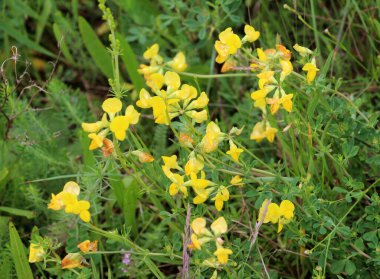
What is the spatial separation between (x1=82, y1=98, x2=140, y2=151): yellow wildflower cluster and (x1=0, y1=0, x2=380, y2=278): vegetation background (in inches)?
10.3

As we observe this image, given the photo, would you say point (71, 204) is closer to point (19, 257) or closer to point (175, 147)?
point (19, 257)

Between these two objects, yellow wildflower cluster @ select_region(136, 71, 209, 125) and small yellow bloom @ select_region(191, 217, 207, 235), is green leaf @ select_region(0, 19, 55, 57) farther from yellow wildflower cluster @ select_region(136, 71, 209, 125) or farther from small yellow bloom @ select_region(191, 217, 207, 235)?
small yellow bloom @ select_region(191, 217, 207, 235)

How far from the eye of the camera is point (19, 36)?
301 cm

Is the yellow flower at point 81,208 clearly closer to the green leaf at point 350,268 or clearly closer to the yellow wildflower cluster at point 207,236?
the yellow wildflower cluster at point 207,236

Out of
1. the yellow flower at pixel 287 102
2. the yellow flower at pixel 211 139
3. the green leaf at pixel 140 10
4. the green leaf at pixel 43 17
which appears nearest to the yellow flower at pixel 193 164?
the yellow flower at pixel 211 139

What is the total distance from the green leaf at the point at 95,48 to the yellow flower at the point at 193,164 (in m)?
1.29

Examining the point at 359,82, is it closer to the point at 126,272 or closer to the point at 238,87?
the point at 238,87

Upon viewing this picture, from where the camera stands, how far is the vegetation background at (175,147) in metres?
1.87

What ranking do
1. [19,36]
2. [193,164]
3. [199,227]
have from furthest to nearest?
[19,36]
[193,164]
[199,227]

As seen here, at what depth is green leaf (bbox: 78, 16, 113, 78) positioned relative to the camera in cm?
282

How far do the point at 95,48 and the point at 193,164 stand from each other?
135 centimetres

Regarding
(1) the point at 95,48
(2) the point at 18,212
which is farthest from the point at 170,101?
(1) the point at 95,48

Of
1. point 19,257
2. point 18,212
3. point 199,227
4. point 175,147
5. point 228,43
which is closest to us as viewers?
point 199,227

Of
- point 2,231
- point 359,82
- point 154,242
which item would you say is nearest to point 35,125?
point 2,231
